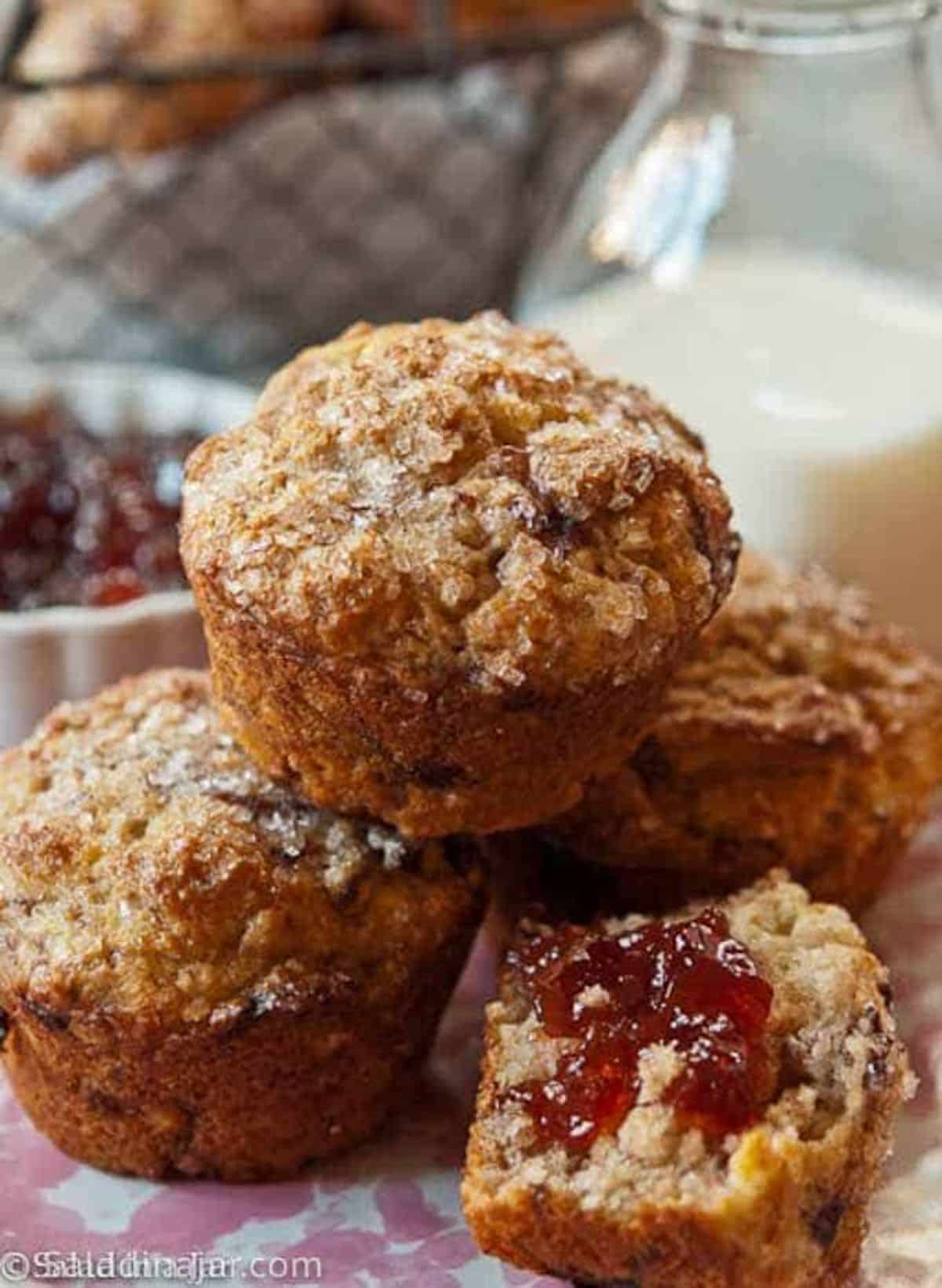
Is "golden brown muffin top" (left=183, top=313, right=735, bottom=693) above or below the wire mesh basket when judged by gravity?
above

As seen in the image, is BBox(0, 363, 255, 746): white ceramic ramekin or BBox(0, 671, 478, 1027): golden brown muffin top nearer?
BBox(0, 671, 478, 1027): golden brown muffin top

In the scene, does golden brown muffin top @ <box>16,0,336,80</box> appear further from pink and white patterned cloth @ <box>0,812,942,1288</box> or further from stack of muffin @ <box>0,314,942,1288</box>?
pink and white patterned cloth @ <box>0,812,942,1288</box>

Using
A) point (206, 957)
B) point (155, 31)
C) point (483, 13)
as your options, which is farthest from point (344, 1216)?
point (483, 13)

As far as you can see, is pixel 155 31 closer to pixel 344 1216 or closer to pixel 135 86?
pixel 135 86

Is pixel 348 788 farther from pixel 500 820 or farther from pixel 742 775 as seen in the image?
pixel 742 775

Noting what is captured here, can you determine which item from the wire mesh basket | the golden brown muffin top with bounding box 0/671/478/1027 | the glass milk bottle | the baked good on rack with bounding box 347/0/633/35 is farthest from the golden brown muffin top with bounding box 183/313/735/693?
the baked good on rack with bounding box 347/0/633/35

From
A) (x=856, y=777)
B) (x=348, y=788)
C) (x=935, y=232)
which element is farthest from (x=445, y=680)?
(x=935, y=232)

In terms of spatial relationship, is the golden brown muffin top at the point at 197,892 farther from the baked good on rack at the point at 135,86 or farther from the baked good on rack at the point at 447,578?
the baked good on rack at the point at 135,86
